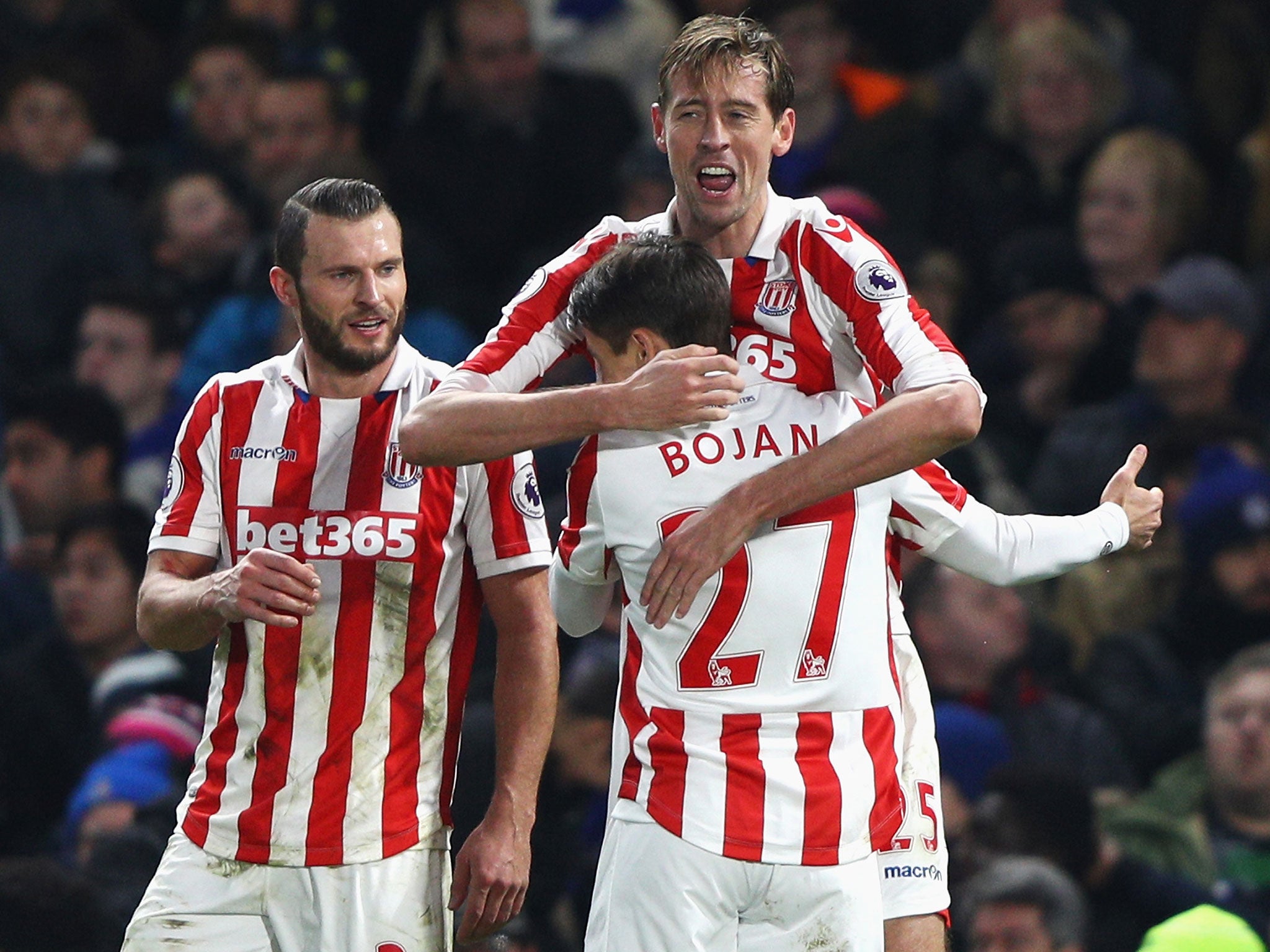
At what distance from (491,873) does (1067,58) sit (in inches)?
226

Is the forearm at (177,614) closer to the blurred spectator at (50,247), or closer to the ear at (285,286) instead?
the ear at (285,286)

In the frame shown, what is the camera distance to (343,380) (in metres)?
4.52

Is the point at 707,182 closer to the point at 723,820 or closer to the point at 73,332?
the point at 723,820

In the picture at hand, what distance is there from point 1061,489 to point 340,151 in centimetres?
350

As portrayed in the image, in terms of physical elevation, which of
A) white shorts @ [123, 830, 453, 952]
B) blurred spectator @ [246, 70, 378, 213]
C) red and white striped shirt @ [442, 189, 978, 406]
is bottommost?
white shorts @ [123, 830, 453, 952]

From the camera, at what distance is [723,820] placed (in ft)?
13.2

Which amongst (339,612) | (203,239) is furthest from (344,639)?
(203,239)

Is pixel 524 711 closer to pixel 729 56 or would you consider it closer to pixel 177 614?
pixel 177 614

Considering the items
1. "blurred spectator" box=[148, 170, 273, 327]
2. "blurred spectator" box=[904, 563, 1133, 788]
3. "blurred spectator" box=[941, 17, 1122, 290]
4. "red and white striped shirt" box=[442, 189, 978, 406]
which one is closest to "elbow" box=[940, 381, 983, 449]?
"red and white striped shirt" box=[442, 189, 978, 406]

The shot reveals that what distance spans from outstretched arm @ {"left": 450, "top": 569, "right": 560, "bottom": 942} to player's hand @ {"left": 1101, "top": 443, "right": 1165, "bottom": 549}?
3.98 ft

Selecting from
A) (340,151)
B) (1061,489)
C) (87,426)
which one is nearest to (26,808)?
(87,426)

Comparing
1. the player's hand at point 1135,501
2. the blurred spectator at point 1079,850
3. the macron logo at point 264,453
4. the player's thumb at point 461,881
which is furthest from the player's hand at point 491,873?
the blurred spectator at point 1079,850

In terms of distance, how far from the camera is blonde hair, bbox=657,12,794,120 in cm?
424

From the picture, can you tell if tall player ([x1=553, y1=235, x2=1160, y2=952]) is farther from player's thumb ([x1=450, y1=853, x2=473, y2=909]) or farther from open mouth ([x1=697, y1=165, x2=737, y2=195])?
player's thumb ([x1=450, y1=853, x2=473, y2=909])
